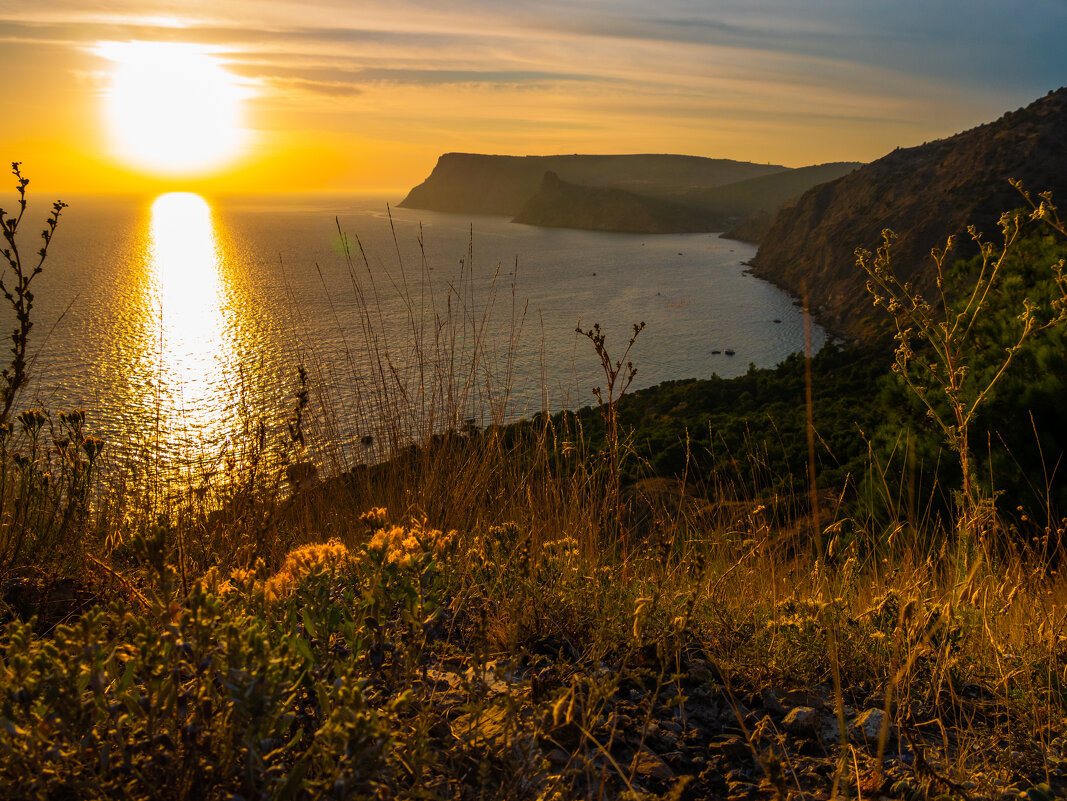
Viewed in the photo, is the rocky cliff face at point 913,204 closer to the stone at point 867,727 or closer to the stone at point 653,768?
the stone at point 867,727

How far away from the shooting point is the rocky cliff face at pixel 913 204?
1625 inches

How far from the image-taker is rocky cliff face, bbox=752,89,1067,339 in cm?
4128

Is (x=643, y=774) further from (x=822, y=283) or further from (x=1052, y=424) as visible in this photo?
(x=822, y=283)

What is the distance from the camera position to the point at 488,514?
4191 mm

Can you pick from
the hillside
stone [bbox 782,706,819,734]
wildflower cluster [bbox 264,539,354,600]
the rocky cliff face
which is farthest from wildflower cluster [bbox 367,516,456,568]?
the hillside

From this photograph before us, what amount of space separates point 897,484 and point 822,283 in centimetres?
4953

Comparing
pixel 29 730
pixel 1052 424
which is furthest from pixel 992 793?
pixel 1052 424

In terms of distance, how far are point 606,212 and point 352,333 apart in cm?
9414

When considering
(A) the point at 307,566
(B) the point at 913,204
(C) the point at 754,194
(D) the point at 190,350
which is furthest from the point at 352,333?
(C) the point at 754,194

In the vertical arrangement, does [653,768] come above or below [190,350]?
above

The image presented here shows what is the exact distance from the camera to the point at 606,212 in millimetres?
121312

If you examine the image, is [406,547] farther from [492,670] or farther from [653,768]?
[653,768]

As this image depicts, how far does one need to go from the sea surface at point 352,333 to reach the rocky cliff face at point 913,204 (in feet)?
11.1

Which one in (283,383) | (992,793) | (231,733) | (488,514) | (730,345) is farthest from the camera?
(730,345)
